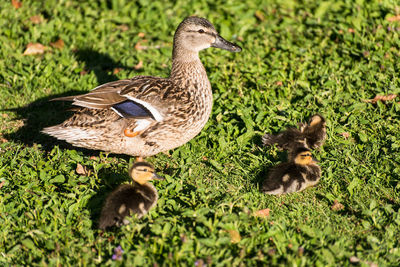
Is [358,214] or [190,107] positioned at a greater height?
[190,107]

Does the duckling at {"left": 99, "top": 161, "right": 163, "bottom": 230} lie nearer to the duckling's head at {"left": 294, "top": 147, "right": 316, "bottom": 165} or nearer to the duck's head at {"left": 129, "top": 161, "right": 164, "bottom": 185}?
the duck's head at {"left": 129, "top": 161, "right": 164, "bottom": 185}

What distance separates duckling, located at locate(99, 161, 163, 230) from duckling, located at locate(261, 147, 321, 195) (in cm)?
102

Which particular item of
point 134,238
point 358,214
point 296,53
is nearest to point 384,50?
point 296,53

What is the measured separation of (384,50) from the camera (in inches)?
252

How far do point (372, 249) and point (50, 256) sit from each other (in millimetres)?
2518

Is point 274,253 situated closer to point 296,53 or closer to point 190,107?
point 190,107

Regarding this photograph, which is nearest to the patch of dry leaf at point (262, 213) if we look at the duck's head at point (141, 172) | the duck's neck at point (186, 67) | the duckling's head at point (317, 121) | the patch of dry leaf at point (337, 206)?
the patch of dry leaf at point (337, 206)

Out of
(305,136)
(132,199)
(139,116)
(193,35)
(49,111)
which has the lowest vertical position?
(49,111)

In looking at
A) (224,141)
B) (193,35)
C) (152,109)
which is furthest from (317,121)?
(152,109)

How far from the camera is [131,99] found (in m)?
4.73

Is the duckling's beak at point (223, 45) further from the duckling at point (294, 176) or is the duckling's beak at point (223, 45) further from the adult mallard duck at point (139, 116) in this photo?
the duckling at point (294, 176)

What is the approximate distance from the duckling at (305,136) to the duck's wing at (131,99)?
121 cm

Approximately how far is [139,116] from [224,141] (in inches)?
40.2

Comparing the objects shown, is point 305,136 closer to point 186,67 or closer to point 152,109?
point 186,67
